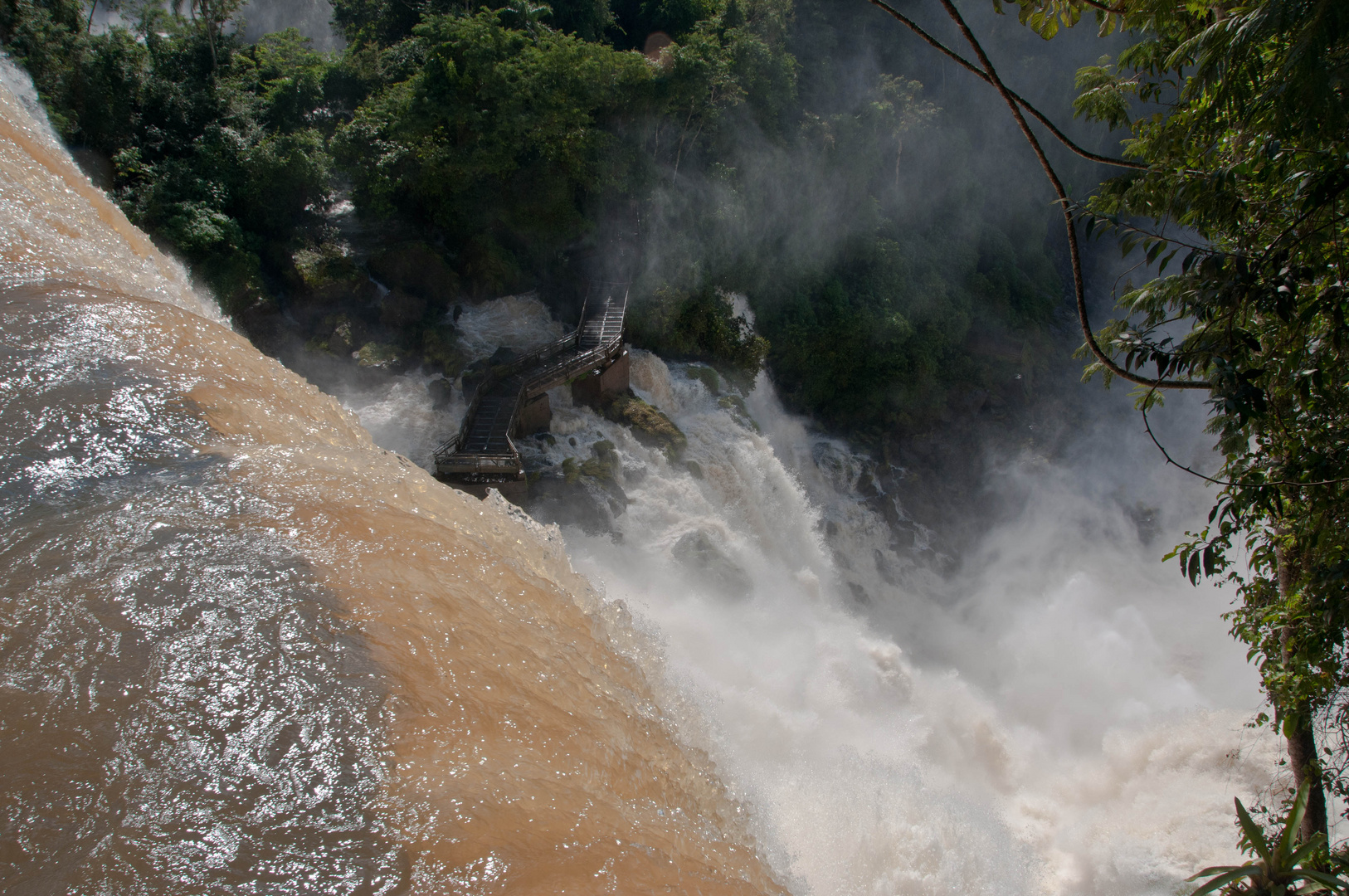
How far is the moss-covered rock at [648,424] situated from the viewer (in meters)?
13.7

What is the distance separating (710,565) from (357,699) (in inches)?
362

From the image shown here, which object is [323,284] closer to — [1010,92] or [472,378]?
[472,378]

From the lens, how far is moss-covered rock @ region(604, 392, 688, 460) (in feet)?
44.9

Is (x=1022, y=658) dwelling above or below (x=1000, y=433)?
below

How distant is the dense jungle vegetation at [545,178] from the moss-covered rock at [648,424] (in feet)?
8.90

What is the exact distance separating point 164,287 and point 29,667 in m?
5.16

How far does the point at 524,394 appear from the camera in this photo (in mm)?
12812

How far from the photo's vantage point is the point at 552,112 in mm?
15000

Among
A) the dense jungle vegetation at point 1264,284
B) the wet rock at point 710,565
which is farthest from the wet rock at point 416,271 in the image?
the dense jungle vegetation at point 1264,284

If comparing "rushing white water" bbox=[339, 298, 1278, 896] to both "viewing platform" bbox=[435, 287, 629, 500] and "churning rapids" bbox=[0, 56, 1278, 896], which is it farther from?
"viewing platform" bbox=[435, 287, 629, 500]

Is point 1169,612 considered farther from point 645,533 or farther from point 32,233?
point 32,233

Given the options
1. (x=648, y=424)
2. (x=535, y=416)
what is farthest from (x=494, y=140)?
(x=648, y=424)

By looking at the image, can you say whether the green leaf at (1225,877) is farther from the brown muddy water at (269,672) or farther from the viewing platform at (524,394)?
the viewing platform at (524,394)

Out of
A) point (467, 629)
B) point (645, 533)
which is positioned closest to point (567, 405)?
point (645, 533)
